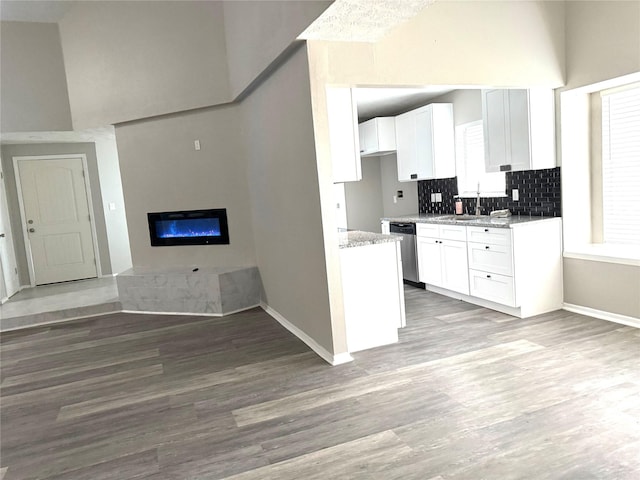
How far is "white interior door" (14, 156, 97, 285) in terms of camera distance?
6.79 m

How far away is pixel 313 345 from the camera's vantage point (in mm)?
3707

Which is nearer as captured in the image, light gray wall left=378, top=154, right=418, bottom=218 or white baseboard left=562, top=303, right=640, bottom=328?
white baseboard left=562, top=303, right=640, bottom=328

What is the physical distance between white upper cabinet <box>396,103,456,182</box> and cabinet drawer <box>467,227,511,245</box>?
4.47 feet

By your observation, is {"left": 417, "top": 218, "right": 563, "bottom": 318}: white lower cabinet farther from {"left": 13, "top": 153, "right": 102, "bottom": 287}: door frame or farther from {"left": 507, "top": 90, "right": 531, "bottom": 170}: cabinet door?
{"left": 13, "top": 153, "right": 102, "bottom": 287}: door frame

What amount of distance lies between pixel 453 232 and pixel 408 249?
91 centimetres

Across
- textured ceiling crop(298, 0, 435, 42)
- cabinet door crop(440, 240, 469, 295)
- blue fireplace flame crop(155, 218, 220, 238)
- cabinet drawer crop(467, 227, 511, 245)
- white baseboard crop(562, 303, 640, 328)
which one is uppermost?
textured ceiling crop(298, 0, 435, 42)

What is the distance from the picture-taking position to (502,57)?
3766 millimetres

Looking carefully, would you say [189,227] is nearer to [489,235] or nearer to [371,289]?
[371,289]

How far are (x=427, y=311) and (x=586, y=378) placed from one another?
5.99 ft

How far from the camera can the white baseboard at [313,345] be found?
337 cm

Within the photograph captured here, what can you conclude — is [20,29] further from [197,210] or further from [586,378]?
[586,378]

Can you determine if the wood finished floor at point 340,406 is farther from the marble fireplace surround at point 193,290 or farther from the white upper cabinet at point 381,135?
the white upper cabinet at point 381,135

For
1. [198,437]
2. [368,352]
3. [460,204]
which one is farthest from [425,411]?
[460,204]

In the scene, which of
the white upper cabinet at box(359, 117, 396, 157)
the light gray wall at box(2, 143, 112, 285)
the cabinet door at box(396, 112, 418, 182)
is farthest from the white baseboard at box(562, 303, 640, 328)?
the light gray wall at box(2, 143, 112, 285)
